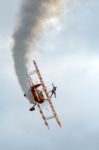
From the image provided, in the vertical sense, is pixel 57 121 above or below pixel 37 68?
below

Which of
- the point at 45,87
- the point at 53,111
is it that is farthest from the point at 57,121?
the point at 45,87

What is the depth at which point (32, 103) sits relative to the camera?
13400cm

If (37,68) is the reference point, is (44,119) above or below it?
below

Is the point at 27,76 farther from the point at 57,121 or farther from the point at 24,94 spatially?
the point at 57,121

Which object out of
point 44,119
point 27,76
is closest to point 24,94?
point 27,76

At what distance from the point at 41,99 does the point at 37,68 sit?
19.0 ft

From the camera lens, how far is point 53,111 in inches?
5546

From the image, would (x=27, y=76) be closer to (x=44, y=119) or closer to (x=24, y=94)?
(x=24, y=94)

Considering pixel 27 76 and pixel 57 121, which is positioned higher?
pixel 27 76

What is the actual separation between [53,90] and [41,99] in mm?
3721

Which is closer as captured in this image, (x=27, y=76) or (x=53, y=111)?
(x=27, y=76)

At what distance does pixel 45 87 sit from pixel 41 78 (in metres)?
1.74

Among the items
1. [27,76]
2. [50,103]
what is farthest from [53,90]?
[27,76]

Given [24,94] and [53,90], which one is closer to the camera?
[24,94]
